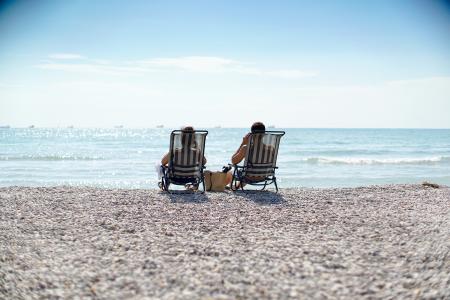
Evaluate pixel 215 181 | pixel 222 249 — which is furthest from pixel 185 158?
pixel 222 249

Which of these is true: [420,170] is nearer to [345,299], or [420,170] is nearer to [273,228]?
[273,228]

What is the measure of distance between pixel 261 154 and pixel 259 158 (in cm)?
10

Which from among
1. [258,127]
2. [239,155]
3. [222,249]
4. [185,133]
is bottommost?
[222,249]

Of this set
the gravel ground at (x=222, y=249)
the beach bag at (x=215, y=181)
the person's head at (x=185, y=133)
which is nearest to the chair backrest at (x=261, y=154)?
the beach bag at (x=215, y=181)

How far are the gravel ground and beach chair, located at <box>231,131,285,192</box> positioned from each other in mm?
1346

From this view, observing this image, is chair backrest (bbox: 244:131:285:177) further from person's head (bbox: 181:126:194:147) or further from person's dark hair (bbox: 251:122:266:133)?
person's head (bbox: 181:126:194:147)

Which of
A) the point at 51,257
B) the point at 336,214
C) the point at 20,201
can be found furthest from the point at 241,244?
the point at 20,201

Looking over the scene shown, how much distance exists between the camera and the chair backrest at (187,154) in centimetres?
966

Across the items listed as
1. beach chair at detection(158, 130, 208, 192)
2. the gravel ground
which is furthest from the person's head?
the gravel ground

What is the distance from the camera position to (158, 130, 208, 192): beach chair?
964 centimetres

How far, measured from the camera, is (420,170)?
22859mm

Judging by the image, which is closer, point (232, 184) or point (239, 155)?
point (239, 155)

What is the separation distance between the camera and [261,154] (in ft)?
32.9

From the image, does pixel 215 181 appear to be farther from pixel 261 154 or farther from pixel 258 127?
pixel 258 127
